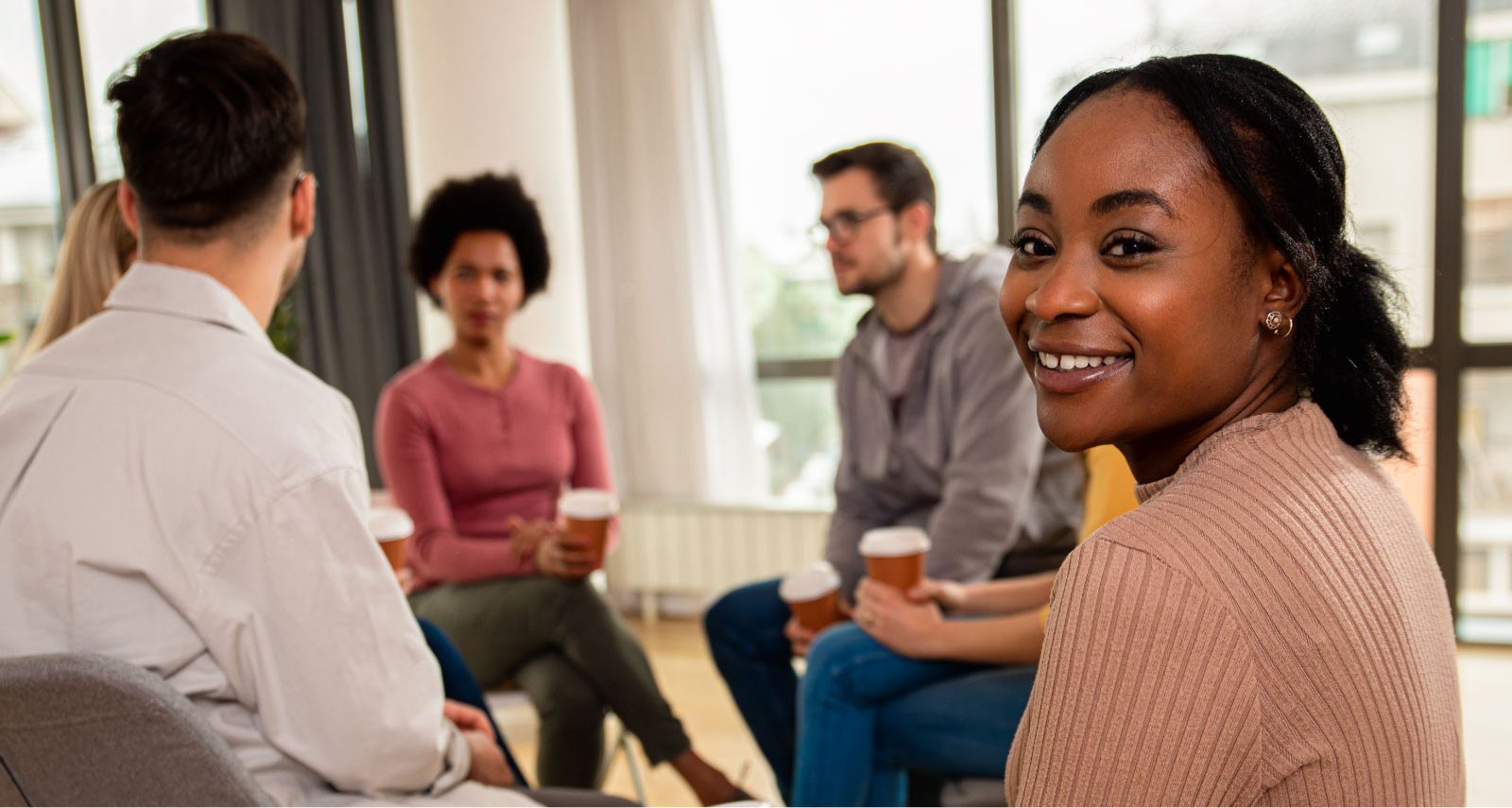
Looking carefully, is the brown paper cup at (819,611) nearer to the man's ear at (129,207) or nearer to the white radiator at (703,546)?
the man's ear at (129,207)

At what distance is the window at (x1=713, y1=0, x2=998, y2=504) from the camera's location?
4.00 m

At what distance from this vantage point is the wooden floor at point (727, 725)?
272cm

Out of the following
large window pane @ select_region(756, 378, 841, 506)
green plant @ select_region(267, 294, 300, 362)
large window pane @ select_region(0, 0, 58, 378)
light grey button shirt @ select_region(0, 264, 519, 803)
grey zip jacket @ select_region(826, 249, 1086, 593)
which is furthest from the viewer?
large window pane @ select_region(756, 378, 841, 506)

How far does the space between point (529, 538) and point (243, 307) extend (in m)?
1.08

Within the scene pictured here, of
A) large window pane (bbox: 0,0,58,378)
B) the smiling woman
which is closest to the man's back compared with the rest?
the smiling woman

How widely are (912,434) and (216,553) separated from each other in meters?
1.33

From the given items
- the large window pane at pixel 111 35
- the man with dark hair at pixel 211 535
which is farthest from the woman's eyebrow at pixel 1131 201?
the large window pane at pixel 111 35

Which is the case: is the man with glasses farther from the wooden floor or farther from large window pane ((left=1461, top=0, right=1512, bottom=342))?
large window pane ((left=1461, top=0, right=1512, bottom=342))

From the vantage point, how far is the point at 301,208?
4.68ft

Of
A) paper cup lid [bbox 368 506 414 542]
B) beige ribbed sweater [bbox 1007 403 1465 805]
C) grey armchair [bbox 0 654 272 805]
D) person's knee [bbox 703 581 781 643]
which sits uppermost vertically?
beige ribbed sweater [bbox 1007 403 1465 805]

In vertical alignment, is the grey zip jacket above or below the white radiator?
above

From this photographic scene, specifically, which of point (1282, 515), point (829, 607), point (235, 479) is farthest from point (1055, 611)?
point (829, 607)

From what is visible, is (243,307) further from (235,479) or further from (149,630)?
(149,630)

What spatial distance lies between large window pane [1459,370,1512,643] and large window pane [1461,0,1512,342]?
0.20 meters
